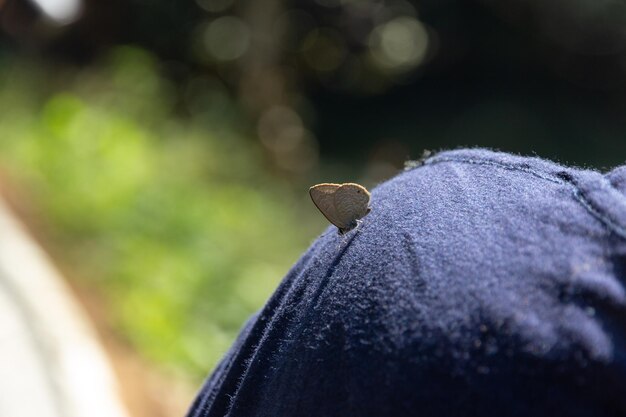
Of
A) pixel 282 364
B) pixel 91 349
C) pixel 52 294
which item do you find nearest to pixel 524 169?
pixel 282 364

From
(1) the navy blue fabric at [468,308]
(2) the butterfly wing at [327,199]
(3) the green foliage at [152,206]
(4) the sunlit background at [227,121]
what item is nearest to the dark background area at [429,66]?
(4) the sunlit background at [227,121]

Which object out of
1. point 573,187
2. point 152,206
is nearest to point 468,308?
point 573,187

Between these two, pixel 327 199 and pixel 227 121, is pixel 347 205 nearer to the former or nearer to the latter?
pixel 327 199

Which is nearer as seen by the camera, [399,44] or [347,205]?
[347,205]

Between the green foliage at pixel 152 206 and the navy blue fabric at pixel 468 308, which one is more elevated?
the green foliage at pixel 152 206

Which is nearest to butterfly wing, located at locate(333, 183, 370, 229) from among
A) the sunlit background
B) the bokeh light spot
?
the sunlit background

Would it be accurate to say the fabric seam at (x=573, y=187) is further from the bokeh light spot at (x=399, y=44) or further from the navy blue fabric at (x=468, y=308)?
the bokeh light spot at (x=399, y=44)

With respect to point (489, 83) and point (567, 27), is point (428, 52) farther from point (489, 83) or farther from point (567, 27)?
point (567, 27)

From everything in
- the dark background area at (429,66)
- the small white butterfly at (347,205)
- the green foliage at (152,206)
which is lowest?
the small white butterfly at (347,205)
